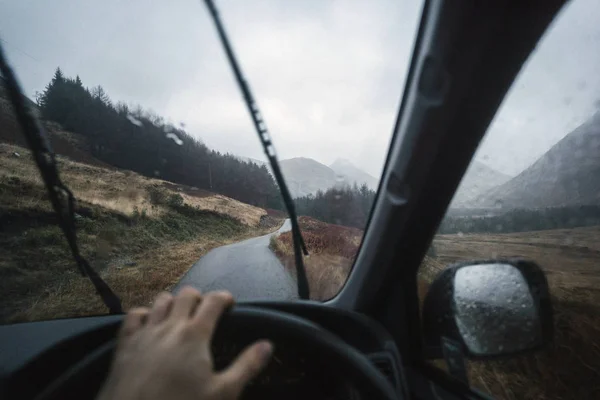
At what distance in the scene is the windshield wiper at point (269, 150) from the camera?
5.08 ft

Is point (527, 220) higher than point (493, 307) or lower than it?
higher

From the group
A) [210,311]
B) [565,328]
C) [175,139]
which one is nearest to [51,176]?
[175,139]

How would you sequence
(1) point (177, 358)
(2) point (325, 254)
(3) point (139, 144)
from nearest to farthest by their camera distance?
(1) point (177, 358) < (3) point (139, 144) < (2) point (325, 254)

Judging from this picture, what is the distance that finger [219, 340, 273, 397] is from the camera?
86 cm

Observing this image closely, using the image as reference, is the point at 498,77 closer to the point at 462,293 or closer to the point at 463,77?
the point at 463,77

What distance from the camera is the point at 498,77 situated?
5.10 ft

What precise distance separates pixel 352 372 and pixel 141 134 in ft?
6.20

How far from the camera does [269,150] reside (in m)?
1.85

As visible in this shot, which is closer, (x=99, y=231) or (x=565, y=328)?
(x=565, y=328)

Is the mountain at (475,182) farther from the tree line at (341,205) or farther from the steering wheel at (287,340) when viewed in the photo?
the steering wheel at (287,340)

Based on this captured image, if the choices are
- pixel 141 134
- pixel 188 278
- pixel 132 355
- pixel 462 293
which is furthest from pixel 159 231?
pixel 462 293

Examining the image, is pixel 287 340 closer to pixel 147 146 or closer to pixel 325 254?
pixel 325 254

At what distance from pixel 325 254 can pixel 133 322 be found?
5.49 feet

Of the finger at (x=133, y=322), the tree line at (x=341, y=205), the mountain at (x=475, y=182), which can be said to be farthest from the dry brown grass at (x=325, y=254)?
the finger at (x=133, y=322)
